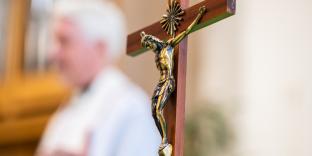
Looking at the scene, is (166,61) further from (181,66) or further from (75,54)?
(75,54)

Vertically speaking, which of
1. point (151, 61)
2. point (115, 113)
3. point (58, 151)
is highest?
point (151, 61)

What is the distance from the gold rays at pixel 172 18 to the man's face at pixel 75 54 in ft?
2.13

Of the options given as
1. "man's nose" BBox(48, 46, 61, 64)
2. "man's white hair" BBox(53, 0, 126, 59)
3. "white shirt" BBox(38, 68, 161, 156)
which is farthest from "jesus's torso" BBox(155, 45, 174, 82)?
"man's nose" BBox(48, 46, 61, 64)

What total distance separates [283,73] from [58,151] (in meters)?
0.60

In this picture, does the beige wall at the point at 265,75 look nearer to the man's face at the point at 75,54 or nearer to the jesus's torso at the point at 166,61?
the man's face at the point at 75,54

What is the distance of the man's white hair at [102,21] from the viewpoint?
1.50 meters

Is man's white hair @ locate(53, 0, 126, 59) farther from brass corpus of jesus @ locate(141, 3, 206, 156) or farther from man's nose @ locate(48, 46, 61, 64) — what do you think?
brass corpus of jesus @ locate(141, 3, 206, 156)

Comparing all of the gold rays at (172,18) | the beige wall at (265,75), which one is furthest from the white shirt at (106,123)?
the gold rays at (172,18)

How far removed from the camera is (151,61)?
1.39 meters

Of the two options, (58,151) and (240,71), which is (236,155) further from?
(58,151)

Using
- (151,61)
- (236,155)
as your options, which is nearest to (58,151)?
(151,61)

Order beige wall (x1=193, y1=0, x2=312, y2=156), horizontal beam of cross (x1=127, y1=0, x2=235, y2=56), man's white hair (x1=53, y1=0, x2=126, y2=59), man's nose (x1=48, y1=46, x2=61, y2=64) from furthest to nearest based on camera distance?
1. man's nose (x1=48, y1=46, x2=61, y2=64)
2. man's white hair (x1=53, y1=0, x2=126, y2=59)
3. beige wall (x1=193, y1=0, x2=312, y2=156)
4. horizontal beam of cross (x1=127, y1=0, x2=235, y2=56)

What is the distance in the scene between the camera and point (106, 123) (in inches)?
54.1

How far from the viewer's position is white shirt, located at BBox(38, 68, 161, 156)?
1247mm
